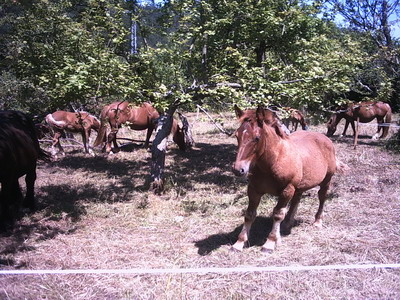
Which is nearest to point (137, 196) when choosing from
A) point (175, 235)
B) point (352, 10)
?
point (175, 235)

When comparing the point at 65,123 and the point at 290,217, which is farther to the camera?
the point at 65,123

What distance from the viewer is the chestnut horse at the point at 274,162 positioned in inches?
142

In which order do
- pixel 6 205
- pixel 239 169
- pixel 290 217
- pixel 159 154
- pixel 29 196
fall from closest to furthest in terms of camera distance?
pixel 239 169, pixel 6 205, pixel 290 217, pixel 29 196, pixel 159 154

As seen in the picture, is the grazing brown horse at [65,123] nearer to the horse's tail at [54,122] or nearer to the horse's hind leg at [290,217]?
the horse's tail at [54,122]

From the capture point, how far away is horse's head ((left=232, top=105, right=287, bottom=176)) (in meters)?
3.48

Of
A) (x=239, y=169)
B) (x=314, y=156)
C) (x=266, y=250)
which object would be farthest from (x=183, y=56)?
(x=266, y=250)

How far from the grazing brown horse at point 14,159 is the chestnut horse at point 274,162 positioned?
342cm

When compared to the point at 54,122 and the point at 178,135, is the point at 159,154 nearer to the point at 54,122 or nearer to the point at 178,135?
the point at 178,135

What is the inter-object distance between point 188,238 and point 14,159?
112 inches

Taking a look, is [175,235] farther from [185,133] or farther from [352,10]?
[352,10]


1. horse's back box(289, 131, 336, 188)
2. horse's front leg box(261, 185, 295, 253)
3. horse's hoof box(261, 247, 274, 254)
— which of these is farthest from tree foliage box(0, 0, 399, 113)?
horse's hoof box(261, 247, 274, 254)

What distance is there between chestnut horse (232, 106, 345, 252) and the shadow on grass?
282mm

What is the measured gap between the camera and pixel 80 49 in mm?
5805

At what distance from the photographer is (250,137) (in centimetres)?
360
